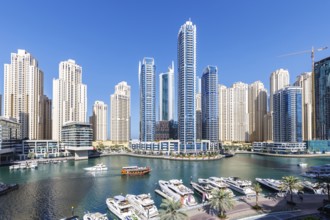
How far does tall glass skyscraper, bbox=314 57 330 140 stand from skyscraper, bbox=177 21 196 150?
97570mm

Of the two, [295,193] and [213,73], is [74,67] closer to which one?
[213,73]

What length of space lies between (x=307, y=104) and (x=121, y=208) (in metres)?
185

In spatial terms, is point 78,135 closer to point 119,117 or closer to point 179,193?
point 119,117

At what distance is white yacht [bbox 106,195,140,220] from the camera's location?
37.2m

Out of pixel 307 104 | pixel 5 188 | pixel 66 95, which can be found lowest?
pixel 5 188

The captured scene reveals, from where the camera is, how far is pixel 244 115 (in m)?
198

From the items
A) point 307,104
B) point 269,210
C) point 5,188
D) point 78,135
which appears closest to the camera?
point 269,210

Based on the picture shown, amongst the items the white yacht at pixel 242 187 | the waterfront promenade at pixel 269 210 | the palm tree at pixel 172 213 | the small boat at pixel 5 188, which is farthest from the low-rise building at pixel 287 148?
the small boat at pixel 5 188

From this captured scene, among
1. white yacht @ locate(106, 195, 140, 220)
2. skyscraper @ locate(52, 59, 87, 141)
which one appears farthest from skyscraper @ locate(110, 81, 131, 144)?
white yacht @ locate(106, 195, 140, 220)

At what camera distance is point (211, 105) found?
155000mm

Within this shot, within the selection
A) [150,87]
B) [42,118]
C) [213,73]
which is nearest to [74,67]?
[42,118]

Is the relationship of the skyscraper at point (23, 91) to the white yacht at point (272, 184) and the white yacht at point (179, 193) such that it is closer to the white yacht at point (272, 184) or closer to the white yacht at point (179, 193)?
the white yacht at point (179, 193)

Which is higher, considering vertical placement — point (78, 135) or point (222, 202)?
point (78, 135)

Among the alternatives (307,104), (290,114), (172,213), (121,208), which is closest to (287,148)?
(290,114)
